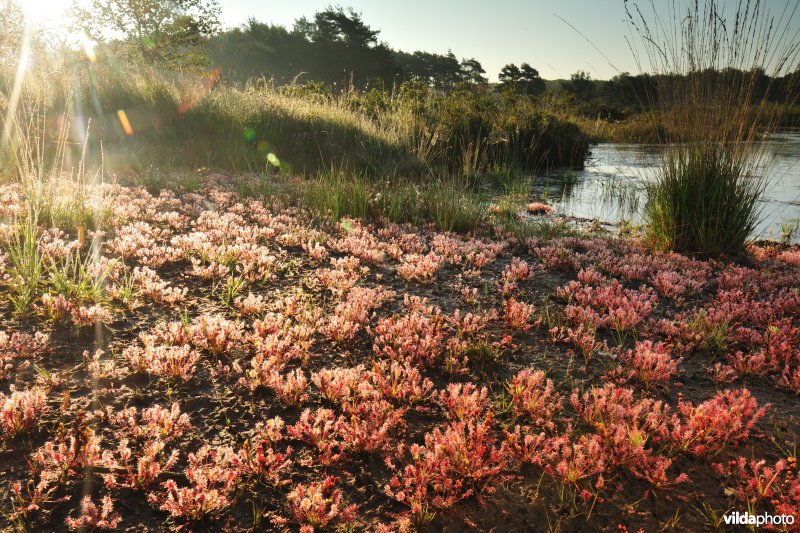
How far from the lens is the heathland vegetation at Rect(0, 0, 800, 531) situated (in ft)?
9.23

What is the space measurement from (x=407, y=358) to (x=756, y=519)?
2.55 m

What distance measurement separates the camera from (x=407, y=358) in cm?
417

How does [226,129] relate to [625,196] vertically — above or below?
above

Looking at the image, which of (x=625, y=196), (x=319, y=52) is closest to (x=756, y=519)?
(x=625, y=196)

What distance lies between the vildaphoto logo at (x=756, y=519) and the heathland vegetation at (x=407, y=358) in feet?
0.07

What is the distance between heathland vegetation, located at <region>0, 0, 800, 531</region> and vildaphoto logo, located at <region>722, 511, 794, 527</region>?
23 mm

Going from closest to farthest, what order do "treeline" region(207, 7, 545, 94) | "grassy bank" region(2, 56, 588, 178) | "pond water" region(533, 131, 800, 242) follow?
"pond water" region(533, 131, 800, 242), "grassy bank" region(2, 56, 588, 178), "treeline" region(207, 7, 545, 94)

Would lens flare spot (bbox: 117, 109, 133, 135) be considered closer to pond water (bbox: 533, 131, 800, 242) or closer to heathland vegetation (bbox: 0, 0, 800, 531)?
heathland vegetation (bbox: 0, 0, 800, 531)

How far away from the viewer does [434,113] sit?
23594 millimetres

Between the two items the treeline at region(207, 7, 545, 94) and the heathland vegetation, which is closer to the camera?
the heathland vegetation

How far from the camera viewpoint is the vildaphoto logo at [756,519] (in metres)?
2.63

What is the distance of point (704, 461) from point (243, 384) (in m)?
3.45

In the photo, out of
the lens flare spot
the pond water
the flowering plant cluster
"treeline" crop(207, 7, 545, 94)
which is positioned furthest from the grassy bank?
"treeline" crop(207, 7, 545, 94)

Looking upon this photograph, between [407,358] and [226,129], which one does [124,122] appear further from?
[407,358]
